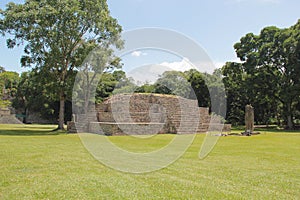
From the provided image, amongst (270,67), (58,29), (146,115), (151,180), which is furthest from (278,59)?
(151,180)

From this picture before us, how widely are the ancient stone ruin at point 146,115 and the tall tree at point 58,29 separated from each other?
3486mm

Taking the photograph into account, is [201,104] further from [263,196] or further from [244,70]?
[263,196]

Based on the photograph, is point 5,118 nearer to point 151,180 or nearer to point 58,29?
point 58,29

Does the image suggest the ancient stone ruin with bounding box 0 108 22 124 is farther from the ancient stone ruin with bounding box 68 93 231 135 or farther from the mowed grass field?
Answer: the mowed grass field

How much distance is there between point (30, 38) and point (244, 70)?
24.6 meters

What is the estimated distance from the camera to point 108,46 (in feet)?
81.5

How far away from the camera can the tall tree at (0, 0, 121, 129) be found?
21.1 meters

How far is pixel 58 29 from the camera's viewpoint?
2144 cm

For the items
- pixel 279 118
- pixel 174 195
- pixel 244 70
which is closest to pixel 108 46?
pixel 244 70

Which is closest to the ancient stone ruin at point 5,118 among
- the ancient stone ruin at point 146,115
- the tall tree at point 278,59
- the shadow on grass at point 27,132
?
the shadow on grass at point 27,132

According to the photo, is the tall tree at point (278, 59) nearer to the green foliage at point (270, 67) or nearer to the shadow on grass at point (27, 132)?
the green foliage at point (270, 67)

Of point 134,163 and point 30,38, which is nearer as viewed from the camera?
point 134,163

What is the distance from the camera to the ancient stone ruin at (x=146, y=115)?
68.7ft

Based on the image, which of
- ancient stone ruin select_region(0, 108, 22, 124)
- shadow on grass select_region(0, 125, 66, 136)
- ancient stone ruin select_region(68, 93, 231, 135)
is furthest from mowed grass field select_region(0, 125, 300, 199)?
ancient stone ruin select_region(0, 108, 22, 124)
